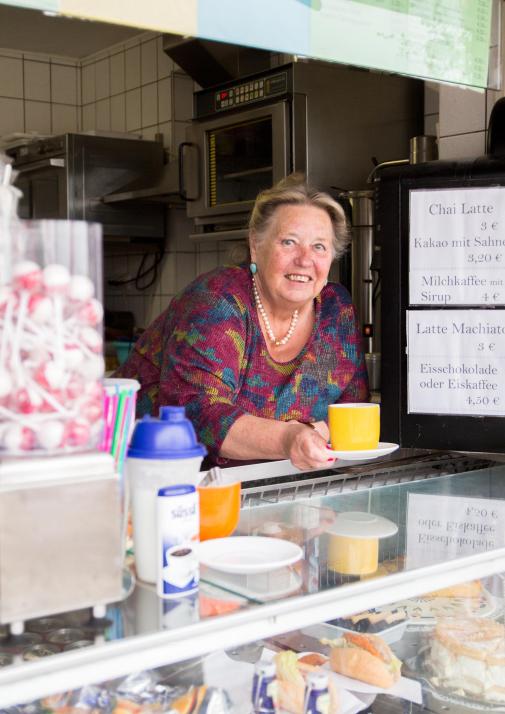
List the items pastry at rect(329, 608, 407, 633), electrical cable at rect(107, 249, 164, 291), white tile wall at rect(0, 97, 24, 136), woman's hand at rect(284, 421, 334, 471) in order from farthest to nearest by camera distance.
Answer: white tile wall at rect(0, 97, 24, 136), electrical cable at rect(107, 249, 164, 291), woman's hand at rect(284, 421, 334, 471), pastry at rect(329, 608, 407, 633)

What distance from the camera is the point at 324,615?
87cm

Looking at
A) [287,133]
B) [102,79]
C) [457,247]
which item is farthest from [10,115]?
[457,247]

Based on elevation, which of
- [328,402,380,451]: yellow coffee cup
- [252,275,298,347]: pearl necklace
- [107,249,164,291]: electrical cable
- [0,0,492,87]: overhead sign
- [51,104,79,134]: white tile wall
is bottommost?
[328,402,380,451]: yellow coffee cup

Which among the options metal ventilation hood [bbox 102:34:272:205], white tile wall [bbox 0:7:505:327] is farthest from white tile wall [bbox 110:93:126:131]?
metal ventilation hood [bbox 102:34:272:205]

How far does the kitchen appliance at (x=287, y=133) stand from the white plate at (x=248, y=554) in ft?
7.10

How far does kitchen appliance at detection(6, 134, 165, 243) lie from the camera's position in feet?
13.0

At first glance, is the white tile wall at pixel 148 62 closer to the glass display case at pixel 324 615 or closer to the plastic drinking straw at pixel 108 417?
the glass display case at pixel 324 615

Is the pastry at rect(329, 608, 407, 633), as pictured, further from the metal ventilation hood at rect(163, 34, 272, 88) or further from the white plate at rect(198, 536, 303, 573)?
the metal ventilation hood at rect(163, 34, 272, 88)

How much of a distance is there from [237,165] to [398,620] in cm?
232

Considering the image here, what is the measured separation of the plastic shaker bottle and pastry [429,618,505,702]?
55 centimetres

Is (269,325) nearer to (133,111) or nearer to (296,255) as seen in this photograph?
(296,255)

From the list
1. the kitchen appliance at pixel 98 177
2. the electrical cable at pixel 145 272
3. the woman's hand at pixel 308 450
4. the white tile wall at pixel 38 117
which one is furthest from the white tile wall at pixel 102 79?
the woman's hand at pixel 308 450

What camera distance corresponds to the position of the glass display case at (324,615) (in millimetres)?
759

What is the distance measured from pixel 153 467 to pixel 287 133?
232cm
